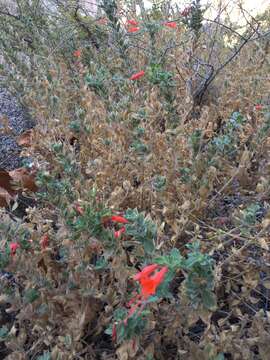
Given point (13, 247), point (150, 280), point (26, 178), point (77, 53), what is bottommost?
point (26, 178)

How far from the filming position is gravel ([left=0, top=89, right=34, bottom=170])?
3.12 m

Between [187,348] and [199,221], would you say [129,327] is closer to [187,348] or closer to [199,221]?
[187,348]

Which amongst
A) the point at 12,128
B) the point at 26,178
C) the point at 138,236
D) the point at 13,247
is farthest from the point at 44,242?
the point at 12,128

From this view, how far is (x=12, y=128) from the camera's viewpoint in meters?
3.28

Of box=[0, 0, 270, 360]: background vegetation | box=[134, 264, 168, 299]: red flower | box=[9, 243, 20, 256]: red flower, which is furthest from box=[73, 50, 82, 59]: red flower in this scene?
box=[134, 264, 168, 299]: red flower

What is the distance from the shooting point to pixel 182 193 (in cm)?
185

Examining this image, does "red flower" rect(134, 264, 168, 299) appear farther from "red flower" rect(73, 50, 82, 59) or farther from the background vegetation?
"red flower" rect(73, 50, 82, 59)

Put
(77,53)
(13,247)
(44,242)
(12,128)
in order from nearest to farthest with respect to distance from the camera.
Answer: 1. (13,247)
2. (44,242)
3. (77,53)
4. (12,128)

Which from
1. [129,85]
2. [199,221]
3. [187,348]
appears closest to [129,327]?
[187,348]

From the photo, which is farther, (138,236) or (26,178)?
(26,178)

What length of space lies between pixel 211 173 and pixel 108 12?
895mm

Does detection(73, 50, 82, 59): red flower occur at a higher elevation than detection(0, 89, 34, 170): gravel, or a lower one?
higher

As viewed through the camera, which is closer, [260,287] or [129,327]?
[129,327]

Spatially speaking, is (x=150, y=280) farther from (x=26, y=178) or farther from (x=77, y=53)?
(x=77, y=53)
